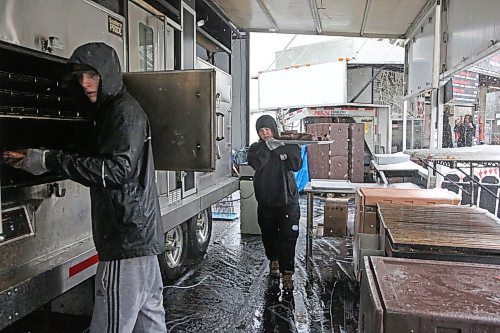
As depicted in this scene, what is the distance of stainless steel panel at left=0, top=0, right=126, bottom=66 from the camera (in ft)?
6.37

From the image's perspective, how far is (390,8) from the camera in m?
4.89

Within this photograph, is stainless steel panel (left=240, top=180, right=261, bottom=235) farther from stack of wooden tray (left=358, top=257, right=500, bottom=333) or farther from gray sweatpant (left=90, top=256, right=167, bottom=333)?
stack of wooden tray (left=358, top=257, right=500, bottom=333)

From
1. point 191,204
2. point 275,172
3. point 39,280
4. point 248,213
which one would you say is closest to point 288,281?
point 275,172

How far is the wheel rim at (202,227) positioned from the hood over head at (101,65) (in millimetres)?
3141

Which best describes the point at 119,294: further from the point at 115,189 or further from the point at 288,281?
the point at 288,281

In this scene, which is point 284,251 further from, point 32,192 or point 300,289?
point 32,192

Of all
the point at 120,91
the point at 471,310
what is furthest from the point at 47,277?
the point at 471,310

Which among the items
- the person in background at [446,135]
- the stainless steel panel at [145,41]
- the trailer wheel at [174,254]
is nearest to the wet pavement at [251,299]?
the trailer wheel at [174,254]

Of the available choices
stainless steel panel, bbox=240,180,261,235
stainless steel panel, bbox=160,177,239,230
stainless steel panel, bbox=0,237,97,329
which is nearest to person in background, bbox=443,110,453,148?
stainless steel panel, bbox=240,180,261,235

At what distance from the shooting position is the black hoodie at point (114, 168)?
1.93m

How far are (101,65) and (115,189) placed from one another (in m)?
0.56

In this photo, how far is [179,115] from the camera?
8.90 ft

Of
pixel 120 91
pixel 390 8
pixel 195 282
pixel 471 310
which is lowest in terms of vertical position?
pixel 195 282

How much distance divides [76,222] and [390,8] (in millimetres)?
3996
